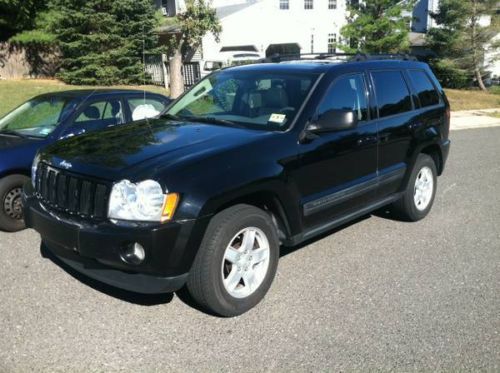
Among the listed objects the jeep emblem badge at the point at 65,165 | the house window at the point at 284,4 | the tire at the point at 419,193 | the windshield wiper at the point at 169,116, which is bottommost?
the tire at the point at 419,193

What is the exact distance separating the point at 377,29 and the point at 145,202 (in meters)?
24.8

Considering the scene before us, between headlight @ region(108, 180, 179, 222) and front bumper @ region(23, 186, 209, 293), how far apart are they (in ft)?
0.21

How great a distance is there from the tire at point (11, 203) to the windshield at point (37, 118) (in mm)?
707

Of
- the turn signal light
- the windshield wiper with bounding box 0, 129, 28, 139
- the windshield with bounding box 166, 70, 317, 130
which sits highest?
the windshield with bounding box 166, 70, 317, 130

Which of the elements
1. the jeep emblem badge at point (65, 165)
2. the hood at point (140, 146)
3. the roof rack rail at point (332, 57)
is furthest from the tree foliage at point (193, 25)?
the jeep emblem badge at point (65, 165)

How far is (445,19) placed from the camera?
2831 centimetres

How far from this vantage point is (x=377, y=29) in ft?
83.7

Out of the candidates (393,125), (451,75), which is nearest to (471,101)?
(451,75)

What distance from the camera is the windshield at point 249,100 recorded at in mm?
4234

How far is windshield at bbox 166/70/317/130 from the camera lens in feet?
13.9

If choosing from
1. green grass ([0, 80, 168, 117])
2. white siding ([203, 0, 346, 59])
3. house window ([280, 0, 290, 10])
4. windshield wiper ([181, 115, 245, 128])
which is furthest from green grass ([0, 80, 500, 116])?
windshield wiper ([181, 115, 245, 128])

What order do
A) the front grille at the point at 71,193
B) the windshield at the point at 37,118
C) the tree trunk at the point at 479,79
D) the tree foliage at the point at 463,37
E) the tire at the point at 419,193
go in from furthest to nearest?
1. the tree trunk at the point at 479,79
2. the tree foliage at the point at 463,37
3. the windshield at the point at 37,118
4. the tire at the point at 419,193
5. the front grille at the point at 71,193

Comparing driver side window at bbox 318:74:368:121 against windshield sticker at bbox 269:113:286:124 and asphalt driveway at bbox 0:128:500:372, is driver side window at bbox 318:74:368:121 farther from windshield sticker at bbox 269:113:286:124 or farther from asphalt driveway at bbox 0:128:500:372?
asphalt driveway at bbox 0:128:500:372

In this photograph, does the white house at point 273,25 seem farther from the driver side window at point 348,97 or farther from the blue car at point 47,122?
the driver side window at point 348,97
